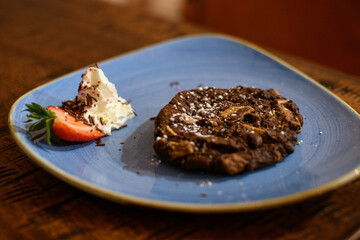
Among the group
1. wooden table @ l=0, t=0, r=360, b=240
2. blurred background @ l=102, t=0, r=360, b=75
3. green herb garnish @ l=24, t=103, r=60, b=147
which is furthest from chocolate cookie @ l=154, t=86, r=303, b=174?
blurred background @ l=102, t=0, r=360, b=75

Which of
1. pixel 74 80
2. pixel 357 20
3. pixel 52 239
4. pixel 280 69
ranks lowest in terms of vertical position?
pixel 52 239

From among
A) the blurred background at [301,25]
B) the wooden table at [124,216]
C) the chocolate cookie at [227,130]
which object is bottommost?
the wooden table at [124,216]

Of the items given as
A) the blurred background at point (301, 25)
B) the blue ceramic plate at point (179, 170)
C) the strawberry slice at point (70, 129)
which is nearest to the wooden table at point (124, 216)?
the blue ceramic plate at point (179, 170)

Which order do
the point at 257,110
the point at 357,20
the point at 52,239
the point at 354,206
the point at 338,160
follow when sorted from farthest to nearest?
the point at 357,20 < the point at 257,110 < the point at 338,160 < the point at 354,206 < the point at 52,239

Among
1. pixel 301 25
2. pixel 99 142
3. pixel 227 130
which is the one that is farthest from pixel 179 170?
pixel 301 25

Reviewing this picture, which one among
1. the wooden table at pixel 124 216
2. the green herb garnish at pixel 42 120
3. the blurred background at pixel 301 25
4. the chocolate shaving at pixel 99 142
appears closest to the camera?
the wooden table at pixel 124 216

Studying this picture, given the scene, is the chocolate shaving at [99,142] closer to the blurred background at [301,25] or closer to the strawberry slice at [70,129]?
the strawberry slice at [70,129]

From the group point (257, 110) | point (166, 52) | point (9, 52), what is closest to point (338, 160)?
point (257, 110)

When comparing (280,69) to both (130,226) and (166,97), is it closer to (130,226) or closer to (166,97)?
(166,97)
